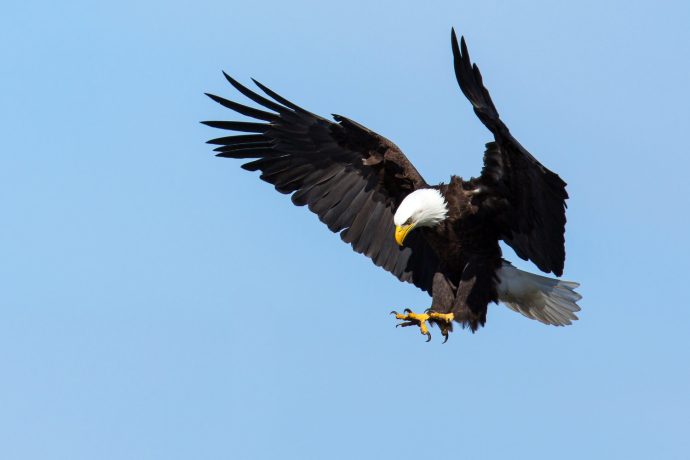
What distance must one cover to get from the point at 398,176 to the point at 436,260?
0.72 meters

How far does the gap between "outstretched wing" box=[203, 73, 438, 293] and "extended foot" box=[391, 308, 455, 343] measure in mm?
893

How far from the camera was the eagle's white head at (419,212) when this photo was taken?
370 inches

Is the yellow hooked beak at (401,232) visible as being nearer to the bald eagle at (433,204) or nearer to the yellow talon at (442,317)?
the bald eagle at (433,204)

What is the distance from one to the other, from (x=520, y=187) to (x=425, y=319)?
1067 mm

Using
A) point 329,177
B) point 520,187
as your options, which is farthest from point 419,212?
point 329,177

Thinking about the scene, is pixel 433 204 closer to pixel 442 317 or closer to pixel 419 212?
pixel 419 212

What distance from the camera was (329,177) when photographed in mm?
10352

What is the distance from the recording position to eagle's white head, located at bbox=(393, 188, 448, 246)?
370 inches

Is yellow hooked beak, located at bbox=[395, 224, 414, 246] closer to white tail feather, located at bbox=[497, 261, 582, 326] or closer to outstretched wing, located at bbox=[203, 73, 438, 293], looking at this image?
outstretched wing, located at bbox=[203, 73, 438, 293]

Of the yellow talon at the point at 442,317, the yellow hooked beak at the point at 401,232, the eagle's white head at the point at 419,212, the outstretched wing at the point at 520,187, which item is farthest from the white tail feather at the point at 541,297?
the yellow hooked beak at the point at 401,232

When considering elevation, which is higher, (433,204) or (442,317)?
(433,204)

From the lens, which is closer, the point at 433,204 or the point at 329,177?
the point at 433,204

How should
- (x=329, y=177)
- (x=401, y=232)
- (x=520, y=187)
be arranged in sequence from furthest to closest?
(x=329, y=177)
(x=401, y=232)
(x=520, y=187)

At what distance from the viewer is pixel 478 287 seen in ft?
31.3
